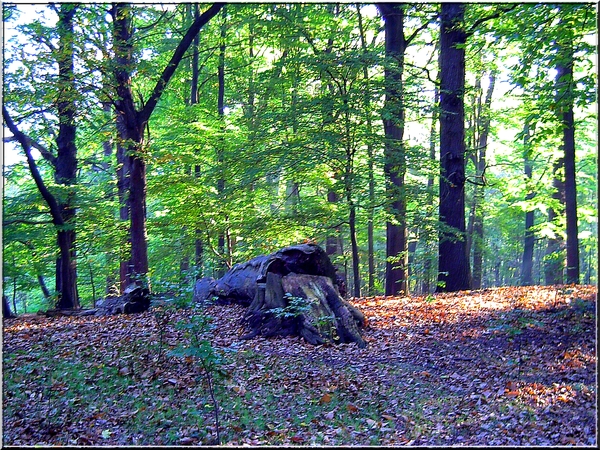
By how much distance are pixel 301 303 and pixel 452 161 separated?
6333 mm

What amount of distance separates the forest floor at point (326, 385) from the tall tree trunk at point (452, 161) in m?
3.52

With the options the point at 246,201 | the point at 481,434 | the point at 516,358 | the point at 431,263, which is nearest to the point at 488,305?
the point at 516,358

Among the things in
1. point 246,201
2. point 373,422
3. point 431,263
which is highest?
point 246,201

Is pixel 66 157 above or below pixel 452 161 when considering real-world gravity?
above

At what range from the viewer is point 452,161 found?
40.2 ft

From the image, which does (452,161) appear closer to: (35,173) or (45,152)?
(35,173)

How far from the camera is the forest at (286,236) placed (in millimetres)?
5488

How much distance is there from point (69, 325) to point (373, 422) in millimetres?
6872

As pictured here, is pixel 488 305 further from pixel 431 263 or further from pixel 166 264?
pixel 166 264

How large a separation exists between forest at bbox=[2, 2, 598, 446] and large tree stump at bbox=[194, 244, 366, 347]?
4 cm

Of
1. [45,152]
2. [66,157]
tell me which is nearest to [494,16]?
[66,157]

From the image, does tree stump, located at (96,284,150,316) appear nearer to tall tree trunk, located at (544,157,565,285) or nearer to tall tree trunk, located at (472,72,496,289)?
tall tree trunk, located at (544,157,565,285)

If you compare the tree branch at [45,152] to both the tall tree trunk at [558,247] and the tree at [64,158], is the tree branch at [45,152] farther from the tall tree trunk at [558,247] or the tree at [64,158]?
the tall tree trunk at [558,247]

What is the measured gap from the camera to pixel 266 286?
869cm
